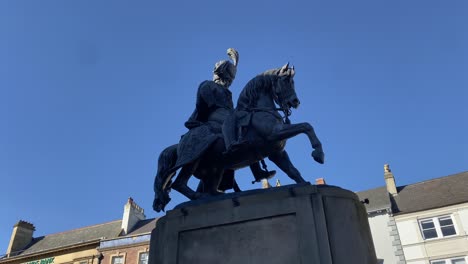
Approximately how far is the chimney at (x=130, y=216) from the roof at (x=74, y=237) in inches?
31.6

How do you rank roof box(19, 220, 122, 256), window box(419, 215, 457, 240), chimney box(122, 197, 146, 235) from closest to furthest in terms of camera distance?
window box(419, 215, 457, 240), chimney box(122, 197, 146, 235), roof box(19, 220, 122, 256)

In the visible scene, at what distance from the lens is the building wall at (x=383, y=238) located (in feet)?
85.0

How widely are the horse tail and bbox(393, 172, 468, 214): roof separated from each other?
2448 cm

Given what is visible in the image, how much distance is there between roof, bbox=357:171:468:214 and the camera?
86.2 ft

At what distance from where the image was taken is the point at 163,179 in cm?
657

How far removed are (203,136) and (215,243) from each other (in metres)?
1.93

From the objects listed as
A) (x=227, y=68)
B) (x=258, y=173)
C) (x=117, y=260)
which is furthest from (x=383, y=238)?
(x=227, y=68)

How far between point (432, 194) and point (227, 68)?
26301 mm

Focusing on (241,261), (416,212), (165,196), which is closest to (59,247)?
(416,212)

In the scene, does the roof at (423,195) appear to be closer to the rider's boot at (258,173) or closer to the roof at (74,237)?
the roof at (74,237)

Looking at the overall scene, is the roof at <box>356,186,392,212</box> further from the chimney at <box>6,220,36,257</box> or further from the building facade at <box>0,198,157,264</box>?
the chimney at <box>6,220,36,257</box>

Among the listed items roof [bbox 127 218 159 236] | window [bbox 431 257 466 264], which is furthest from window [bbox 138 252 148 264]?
window [bbox 431 257 466 264]

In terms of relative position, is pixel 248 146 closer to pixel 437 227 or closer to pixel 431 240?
pixel 431 240

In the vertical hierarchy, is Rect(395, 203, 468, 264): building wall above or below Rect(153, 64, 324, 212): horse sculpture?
above
